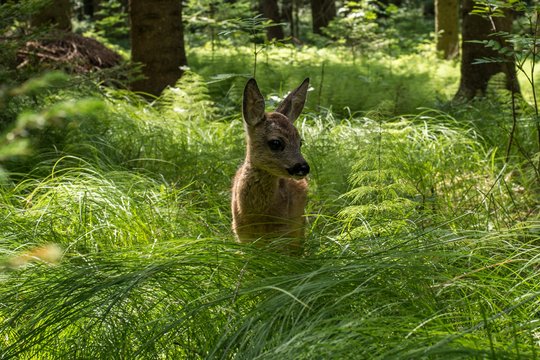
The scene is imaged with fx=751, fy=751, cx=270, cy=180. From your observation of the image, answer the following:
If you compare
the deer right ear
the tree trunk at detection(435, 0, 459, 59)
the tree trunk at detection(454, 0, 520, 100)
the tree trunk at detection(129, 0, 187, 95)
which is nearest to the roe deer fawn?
the deer right ear

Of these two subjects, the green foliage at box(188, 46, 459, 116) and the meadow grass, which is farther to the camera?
the green foliage at box(188, 46, 459, 116)

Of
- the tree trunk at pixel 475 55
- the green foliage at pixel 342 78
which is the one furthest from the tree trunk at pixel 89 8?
the tree trunk at pixel 475 55

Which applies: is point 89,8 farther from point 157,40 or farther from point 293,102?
point 293,102

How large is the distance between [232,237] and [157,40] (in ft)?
15.7

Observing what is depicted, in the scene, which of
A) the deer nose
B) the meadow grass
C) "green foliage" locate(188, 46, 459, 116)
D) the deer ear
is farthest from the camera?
"green foliage" locate(188, 46, 459, 116)

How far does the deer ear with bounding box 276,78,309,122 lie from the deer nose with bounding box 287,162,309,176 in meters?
0.66

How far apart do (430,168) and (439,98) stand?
3.71m

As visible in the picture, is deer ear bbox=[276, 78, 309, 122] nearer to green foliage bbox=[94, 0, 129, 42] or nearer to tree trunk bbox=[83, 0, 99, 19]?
green foliage bbox=[94, 0, 129, 42]

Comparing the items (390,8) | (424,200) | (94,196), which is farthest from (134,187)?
(390,8)

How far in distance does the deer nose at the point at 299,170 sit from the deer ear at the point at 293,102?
66cm

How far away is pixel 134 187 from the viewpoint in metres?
4.86

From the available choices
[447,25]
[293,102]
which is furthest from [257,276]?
[447,25]

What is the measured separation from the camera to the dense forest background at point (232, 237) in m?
2.45

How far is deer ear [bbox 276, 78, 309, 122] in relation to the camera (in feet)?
15.4
